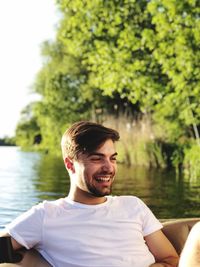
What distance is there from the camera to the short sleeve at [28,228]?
2.98 metres

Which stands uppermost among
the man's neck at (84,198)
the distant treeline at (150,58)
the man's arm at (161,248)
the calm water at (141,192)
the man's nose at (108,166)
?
the distant treeline at (150,58)

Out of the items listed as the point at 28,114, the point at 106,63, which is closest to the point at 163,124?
the point at 106,63

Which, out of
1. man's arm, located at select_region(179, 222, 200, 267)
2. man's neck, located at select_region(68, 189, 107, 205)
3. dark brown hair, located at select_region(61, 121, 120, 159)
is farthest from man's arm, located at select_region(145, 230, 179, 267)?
dark brown hair, located at select_region(61, 121, 120, 159)

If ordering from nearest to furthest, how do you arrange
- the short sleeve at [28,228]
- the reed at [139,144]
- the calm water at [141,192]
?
the short sleeve at [28,228], the calm water at [141,192], the reed at [139,144]

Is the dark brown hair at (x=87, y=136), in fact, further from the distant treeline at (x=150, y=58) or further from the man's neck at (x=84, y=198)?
the distant treeline at (x=150, y=58)

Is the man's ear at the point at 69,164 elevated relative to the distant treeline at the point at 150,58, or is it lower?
lower

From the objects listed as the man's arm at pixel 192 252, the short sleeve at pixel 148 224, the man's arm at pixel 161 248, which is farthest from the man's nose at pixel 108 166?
the man's arm at pixel 192 252

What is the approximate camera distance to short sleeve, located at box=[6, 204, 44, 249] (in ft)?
9.78

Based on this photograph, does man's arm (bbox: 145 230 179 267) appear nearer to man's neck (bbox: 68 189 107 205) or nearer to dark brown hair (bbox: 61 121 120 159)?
man's neck (bbox: 68 189 107 205)

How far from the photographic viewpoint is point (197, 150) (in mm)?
19344

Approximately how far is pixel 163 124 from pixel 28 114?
163 feet

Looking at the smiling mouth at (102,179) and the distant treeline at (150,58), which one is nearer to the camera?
the smiling mouth at (102,179)

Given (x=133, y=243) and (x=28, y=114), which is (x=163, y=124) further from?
(x=28, y=114)

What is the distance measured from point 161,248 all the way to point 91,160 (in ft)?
2.15
